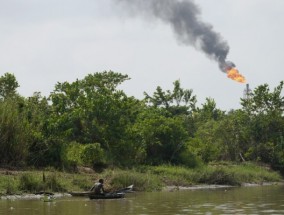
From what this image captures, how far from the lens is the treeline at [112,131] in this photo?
1227 inches

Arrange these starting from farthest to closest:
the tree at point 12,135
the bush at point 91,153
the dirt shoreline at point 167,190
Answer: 1. the bush at point 91,153
2. the tree at point 12,135
3. the dirt shoreline at point 167,190

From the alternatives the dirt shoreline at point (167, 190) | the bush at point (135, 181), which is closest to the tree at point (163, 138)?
the dirt shoreline at point (167, 190)

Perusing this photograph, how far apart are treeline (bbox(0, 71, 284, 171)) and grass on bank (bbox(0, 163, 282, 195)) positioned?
180 centimetres

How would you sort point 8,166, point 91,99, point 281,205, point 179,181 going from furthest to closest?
point 91,99 → point 179,181 → point 8,166 → point 281,205

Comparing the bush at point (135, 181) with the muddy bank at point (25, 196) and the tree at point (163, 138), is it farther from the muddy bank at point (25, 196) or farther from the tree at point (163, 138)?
the tree at point (163, 138)

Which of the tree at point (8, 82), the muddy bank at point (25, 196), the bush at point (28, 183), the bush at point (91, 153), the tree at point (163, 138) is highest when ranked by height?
the tree at point (8, 82)

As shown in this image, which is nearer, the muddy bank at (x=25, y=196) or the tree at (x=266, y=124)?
the muddy bank at (x=25, y=196)

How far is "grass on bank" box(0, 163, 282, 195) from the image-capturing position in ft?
83.1

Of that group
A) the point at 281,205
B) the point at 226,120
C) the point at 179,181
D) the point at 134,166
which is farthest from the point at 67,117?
the point at 226,120

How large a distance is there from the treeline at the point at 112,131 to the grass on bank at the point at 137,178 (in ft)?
5.91

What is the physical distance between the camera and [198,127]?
5881 cm

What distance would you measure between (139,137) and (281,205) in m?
17.6

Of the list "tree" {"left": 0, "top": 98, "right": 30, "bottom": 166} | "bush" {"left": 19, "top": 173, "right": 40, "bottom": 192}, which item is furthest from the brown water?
"tree" {"left": 0, "top": 98, "right": 30, "bottom": 166}

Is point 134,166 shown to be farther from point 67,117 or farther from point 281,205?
point 281,205
